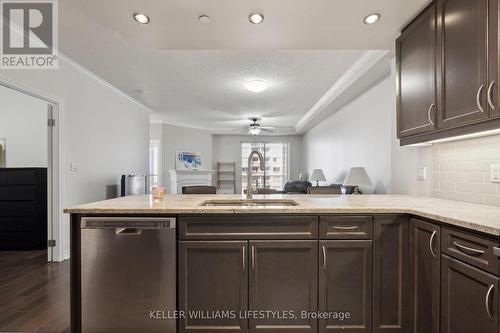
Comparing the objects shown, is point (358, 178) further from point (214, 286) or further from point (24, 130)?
point (24, 130)

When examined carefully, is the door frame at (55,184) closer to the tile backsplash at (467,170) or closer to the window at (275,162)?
the tile backsplash at (467,170)

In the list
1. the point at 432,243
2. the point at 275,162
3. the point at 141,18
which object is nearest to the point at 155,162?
the point at 275,162

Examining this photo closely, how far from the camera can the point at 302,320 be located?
176cm

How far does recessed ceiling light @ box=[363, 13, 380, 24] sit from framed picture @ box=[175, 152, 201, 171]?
7.31 m

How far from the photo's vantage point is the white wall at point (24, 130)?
4.44 meters

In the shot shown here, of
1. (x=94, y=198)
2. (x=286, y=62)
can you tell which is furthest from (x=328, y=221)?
(x=94, y=198)

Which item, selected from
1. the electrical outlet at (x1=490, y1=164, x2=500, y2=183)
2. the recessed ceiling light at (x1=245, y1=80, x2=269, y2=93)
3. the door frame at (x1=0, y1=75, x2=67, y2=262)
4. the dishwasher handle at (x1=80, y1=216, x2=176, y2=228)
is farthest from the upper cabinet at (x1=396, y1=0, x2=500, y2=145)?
the door frame at (x1=0, y1=75, x2=67, y2=262)

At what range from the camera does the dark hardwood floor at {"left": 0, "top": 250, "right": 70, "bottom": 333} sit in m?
2.09

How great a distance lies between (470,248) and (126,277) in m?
1.91

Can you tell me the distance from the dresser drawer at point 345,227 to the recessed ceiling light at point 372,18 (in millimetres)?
1490

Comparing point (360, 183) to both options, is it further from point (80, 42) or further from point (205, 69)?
point (80, 42)

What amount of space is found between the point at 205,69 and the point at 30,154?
3237 millimetres

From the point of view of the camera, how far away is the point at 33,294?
2.58 metres

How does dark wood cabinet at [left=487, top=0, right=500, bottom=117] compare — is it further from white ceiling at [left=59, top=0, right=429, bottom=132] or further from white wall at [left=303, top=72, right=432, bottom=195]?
white wall at [left=303, top=72, right=432, bottom=195]
